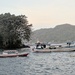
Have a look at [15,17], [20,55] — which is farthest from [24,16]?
[20,55]

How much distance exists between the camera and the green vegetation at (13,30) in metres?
142

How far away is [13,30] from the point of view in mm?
142875

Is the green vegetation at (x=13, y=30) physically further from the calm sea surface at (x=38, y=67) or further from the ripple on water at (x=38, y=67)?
the ripple on water at (x=38, y=67)

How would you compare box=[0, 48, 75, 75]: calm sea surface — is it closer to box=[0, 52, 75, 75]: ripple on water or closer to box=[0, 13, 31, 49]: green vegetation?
box=[0, 52, 75, 75]: ripple on water

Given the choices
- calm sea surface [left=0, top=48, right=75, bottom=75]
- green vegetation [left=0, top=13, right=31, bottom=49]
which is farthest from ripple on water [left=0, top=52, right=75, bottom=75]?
green vegetation [left=0, top=13, right=31, bottom=49]

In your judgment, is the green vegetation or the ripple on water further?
the green vegetation

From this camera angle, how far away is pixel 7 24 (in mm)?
143125

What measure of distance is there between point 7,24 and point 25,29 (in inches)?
430

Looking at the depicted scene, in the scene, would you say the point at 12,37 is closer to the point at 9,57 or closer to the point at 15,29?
the point at 15,29

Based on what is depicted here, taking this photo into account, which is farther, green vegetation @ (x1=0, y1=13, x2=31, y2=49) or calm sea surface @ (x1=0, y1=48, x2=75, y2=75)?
green vegetation @ (x1=0, y1=13, x2=31, y2=49)

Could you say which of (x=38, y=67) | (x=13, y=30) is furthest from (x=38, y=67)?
(x=13, y=30)

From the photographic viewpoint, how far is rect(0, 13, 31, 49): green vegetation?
141625 mm

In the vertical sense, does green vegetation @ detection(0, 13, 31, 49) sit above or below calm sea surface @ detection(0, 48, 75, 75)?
above

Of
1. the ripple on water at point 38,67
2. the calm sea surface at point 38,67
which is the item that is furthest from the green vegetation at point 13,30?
the ripple on water at point 38,67
